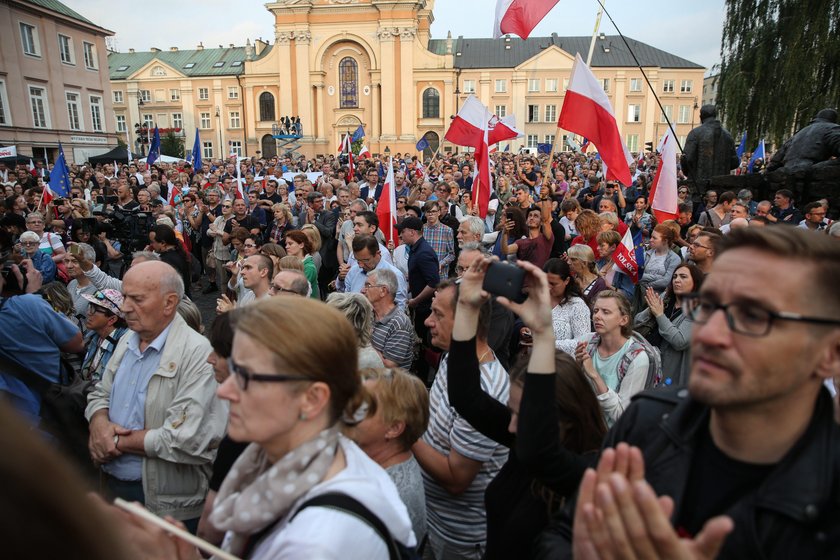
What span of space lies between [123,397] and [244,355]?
175cm

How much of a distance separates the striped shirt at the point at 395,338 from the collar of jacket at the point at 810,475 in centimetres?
307

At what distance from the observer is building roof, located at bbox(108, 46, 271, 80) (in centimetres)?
6278

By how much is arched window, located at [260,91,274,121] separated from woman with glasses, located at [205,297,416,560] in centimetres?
6069

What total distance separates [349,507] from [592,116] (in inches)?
222

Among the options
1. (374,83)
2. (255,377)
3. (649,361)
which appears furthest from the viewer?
(374,83)

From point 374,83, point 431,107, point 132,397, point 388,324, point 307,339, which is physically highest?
point 374,83

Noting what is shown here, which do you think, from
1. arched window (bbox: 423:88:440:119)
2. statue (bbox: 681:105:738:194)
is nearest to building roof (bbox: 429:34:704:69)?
arched window (bbox: 423:88:440:119)

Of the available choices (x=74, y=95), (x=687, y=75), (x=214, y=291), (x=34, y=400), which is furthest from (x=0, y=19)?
(x=687, y=75)

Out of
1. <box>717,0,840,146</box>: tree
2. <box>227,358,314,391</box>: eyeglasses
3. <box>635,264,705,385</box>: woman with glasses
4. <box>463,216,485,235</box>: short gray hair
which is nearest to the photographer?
<box>227,358,314,391</box>: eyeglasses

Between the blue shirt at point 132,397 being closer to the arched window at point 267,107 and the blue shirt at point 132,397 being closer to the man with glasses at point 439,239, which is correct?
the man with glasses at point 439,239

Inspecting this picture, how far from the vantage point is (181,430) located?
265 centimetres

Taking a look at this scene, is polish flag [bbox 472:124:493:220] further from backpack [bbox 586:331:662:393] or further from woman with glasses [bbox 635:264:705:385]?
backpack [bbox 586:331:662:393]

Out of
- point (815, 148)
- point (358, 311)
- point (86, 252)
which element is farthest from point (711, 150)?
point (86, 252)

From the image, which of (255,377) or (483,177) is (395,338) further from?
(483,177)
